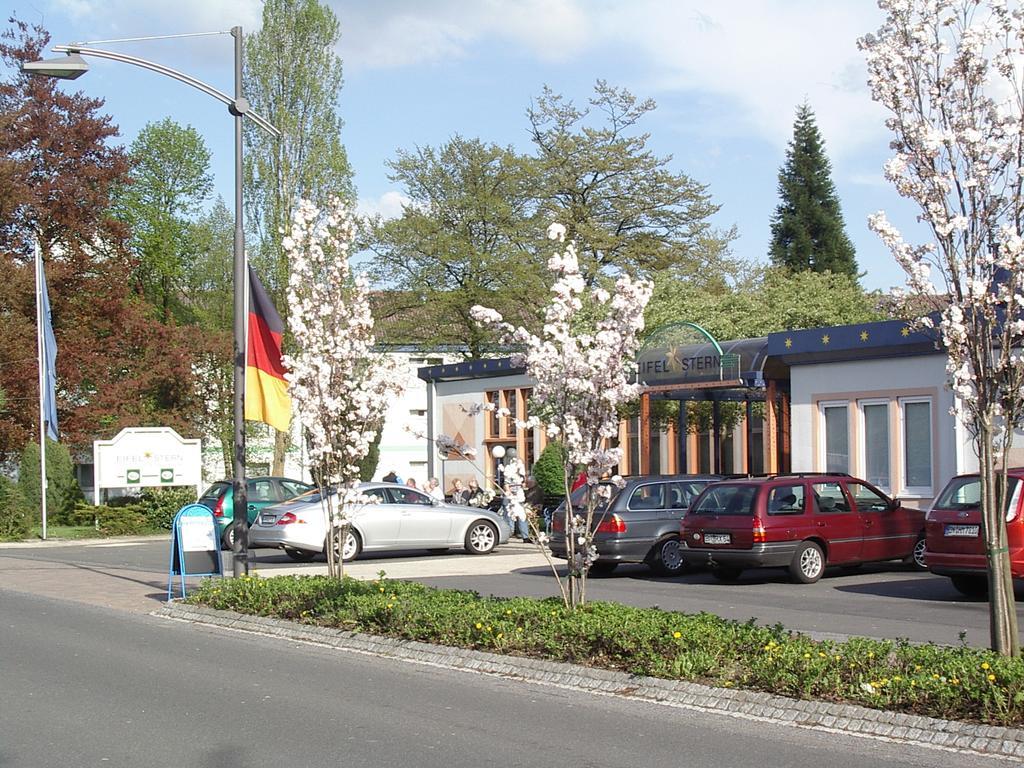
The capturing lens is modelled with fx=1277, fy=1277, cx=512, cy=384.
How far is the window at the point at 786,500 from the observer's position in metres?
18.2

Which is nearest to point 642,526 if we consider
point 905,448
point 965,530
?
point 965,530

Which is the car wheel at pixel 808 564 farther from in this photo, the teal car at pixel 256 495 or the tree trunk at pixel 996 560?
the teal car at pixel 256 495

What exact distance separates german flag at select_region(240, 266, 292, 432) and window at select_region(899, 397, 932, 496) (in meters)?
12.1

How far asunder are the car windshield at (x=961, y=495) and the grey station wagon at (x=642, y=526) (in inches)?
177

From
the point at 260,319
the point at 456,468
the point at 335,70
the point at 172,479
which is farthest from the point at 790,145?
the point at 260,319

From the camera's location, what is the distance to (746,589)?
18.1 metres

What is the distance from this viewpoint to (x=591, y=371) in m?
11.0

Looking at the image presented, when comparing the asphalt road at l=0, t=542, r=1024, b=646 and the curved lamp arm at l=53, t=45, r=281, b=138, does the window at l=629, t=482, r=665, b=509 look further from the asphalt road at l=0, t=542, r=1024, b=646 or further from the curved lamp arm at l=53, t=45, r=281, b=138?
the curved lamp arm at l=53, t=45, r=281, b=138

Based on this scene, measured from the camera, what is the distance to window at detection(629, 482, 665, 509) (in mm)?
20266

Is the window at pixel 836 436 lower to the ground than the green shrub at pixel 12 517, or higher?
higher

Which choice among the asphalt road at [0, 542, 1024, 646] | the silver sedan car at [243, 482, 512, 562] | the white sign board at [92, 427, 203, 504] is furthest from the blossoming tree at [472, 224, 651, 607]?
the white sign board at [92, 427, 203, 504]

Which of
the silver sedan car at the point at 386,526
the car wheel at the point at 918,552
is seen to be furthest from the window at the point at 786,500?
the silver sedan car at the point at 386,526

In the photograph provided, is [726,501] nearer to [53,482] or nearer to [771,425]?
[771,425]

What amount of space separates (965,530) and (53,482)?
32.0 metres
